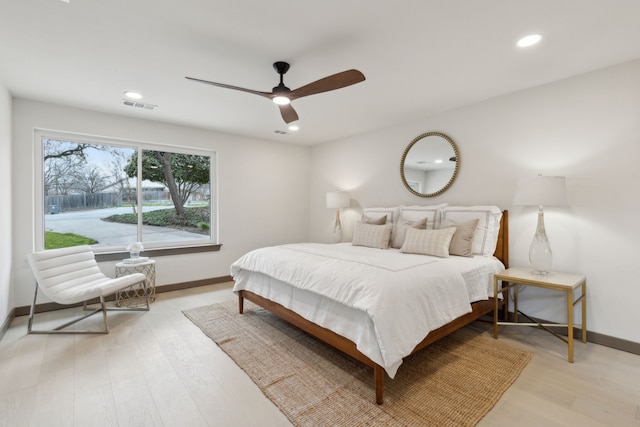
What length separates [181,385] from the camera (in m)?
2.04

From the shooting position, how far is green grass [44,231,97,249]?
3.63 metres

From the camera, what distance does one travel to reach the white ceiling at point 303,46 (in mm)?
1827

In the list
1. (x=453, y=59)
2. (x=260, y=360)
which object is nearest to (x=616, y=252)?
(x=453, y=59)

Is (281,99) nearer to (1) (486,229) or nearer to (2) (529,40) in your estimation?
(2) (529,40)

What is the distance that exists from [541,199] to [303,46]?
2389 millimetres

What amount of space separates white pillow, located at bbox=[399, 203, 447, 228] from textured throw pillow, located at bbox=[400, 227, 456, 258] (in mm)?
359

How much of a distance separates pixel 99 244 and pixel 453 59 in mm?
4669

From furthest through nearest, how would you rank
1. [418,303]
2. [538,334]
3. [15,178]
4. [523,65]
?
[15,178] < [538,334] < [523,65] < [418,303]

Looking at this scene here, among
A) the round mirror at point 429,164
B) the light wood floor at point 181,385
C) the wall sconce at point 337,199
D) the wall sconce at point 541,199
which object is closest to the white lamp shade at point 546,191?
the wall sconce at point 541,199

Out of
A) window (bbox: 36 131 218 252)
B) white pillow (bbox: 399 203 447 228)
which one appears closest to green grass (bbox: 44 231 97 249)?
window (bbox: 36 131 218 252)

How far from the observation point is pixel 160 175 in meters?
4.43

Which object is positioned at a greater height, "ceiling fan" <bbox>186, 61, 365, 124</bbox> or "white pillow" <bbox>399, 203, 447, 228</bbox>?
"ceiling fan" <bbox>186, 61, 365, 124</bbox>

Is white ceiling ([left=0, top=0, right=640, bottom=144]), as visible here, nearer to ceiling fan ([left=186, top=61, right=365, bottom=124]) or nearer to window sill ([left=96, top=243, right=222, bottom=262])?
ceiling fan ([left=186, top=61, right=365, bottom=124])

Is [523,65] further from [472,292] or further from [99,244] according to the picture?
[99,244]
